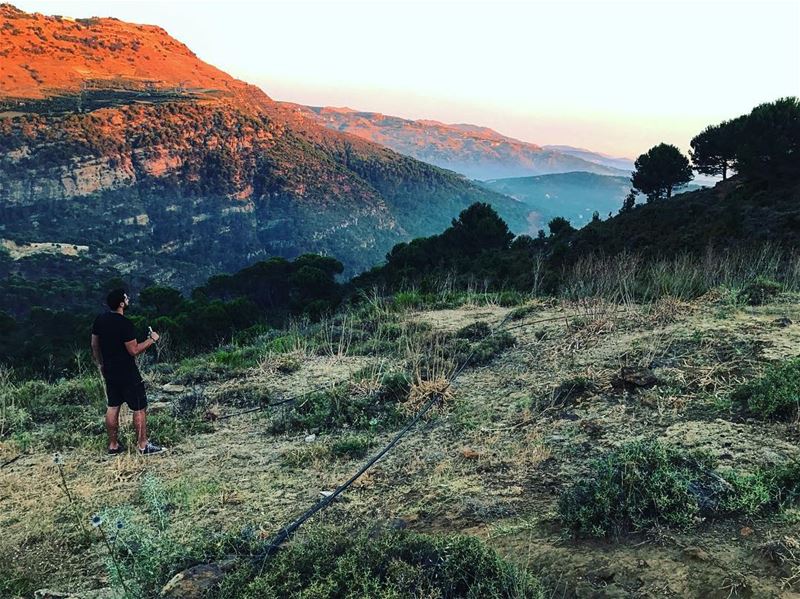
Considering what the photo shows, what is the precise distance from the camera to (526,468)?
12.8 feet

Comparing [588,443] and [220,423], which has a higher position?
[588,443]

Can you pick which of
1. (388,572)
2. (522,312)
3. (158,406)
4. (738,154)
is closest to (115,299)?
(158,406)

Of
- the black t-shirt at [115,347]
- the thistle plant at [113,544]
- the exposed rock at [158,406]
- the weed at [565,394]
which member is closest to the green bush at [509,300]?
the weed at [565,394]

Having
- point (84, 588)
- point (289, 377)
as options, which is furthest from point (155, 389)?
point (84, 588)

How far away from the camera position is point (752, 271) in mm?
9375

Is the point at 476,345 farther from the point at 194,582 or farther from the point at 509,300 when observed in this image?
the point at 194,582

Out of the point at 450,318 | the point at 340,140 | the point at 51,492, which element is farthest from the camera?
the point at 340,140

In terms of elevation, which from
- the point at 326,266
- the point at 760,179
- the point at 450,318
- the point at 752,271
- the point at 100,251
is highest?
the point at 760,179

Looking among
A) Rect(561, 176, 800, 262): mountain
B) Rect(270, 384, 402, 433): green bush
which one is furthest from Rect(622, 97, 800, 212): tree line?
Rect(270, 384, 402, 433): green bush

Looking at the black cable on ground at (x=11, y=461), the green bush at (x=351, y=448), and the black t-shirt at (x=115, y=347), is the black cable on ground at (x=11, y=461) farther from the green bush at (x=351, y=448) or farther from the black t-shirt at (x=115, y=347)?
the green bush at (x=351, y=448)

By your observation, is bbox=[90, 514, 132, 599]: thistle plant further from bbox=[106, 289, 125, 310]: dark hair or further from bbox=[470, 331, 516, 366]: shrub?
bbox=[470, 331, 516, 366]: shrub

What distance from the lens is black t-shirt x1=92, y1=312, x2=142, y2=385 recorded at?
4.99m

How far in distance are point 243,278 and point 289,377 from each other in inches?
1115

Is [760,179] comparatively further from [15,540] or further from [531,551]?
[15,540]
